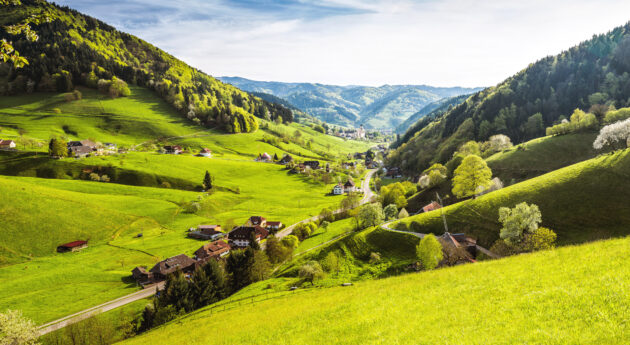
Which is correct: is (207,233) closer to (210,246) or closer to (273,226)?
(210,246)

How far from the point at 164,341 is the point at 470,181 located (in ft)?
266

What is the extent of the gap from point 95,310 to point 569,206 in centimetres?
10086

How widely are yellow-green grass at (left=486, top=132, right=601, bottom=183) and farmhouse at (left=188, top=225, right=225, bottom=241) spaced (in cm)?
10385

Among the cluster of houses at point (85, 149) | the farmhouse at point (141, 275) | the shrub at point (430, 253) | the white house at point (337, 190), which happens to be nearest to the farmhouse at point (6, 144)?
the cluster of houses at point (85, 149)

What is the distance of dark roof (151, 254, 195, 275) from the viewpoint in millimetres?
71812

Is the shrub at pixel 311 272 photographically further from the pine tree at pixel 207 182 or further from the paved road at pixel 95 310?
the pine tree at pixel 207 182

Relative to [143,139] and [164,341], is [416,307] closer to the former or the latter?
[164,341]

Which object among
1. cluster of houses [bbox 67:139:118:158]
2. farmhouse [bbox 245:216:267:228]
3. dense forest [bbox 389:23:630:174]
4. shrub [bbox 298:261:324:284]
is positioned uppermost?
dense forest [bbox 389:23:630:174]

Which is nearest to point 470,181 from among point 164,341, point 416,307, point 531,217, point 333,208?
point 531,217

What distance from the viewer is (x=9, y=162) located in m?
121

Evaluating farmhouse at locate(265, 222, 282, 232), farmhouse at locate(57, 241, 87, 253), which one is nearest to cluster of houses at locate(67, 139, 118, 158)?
farmhouse at locate(57, 241, 87, 253)

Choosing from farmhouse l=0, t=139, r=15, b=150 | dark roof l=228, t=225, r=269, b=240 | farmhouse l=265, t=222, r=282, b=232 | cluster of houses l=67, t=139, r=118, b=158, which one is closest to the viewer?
dark roof l=228, t=225, r=269, b=240

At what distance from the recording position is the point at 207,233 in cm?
9706

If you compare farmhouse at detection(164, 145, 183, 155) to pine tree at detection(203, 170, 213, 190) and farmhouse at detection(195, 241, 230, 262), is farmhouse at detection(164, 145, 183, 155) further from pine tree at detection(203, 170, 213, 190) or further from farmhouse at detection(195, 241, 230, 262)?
farmhouse at detection(195, 241, 230, 262)
